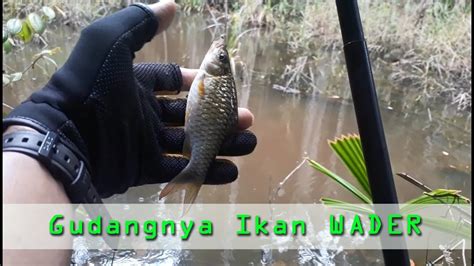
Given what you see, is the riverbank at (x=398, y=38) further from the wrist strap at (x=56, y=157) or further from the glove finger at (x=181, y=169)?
the wrist strap at (x=56, y=157)

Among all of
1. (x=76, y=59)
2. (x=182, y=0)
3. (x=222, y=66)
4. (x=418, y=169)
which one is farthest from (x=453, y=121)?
(x=182, y=0)

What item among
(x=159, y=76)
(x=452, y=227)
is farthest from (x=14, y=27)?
(x=452, y=227)

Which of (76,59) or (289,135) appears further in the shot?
(289,135)

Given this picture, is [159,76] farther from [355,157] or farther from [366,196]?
[366,196]

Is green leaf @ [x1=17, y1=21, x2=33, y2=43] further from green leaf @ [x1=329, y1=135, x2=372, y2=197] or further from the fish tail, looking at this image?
green leaf @ [x1=329, y1=135, x2=372, y2=197]

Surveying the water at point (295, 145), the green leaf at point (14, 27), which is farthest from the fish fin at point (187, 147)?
the green leaf at point (14, 27)

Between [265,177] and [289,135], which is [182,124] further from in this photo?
[289,135]

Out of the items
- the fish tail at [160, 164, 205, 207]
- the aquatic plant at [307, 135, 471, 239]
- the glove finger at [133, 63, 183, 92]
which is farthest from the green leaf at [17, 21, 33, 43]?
the aquatic plant at [307, 135, 471, 239]
